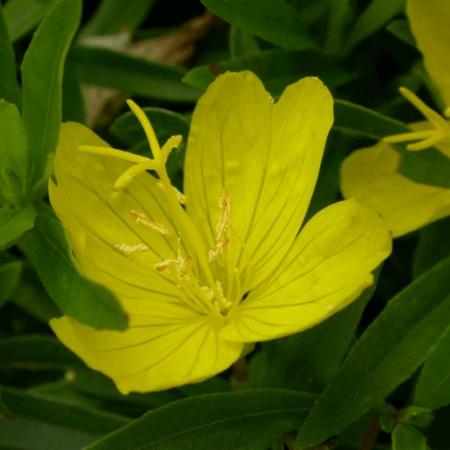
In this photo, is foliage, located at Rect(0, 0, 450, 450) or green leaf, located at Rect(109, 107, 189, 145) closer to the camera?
foliage, located at Rect(0, 0, 450, 450)

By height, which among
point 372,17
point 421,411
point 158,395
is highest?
point 372,17

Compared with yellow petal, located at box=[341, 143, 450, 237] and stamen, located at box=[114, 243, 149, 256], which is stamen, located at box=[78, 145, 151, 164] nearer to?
stamen, located at box=[114, 243, 149, 256]

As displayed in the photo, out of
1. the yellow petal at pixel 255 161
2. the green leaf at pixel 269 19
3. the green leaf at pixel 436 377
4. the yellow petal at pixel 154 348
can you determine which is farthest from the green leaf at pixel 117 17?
the green leaf at pixel 436 377

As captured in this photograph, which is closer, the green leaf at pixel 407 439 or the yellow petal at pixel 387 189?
the green leaf at pixel 407 439

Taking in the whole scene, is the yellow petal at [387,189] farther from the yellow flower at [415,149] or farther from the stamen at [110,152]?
the stamen at [110,152]

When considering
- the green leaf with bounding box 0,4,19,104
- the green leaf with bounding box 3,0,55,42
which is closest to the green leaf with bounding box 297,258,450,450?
the green leaf with bounding box 0,4,19,104

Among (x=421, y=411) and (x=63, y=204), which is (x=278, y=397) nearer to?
(x=421, y=411)

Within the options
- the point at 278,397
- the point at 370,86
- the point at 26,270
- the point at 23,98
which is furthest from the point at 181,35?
the point at 278,397
